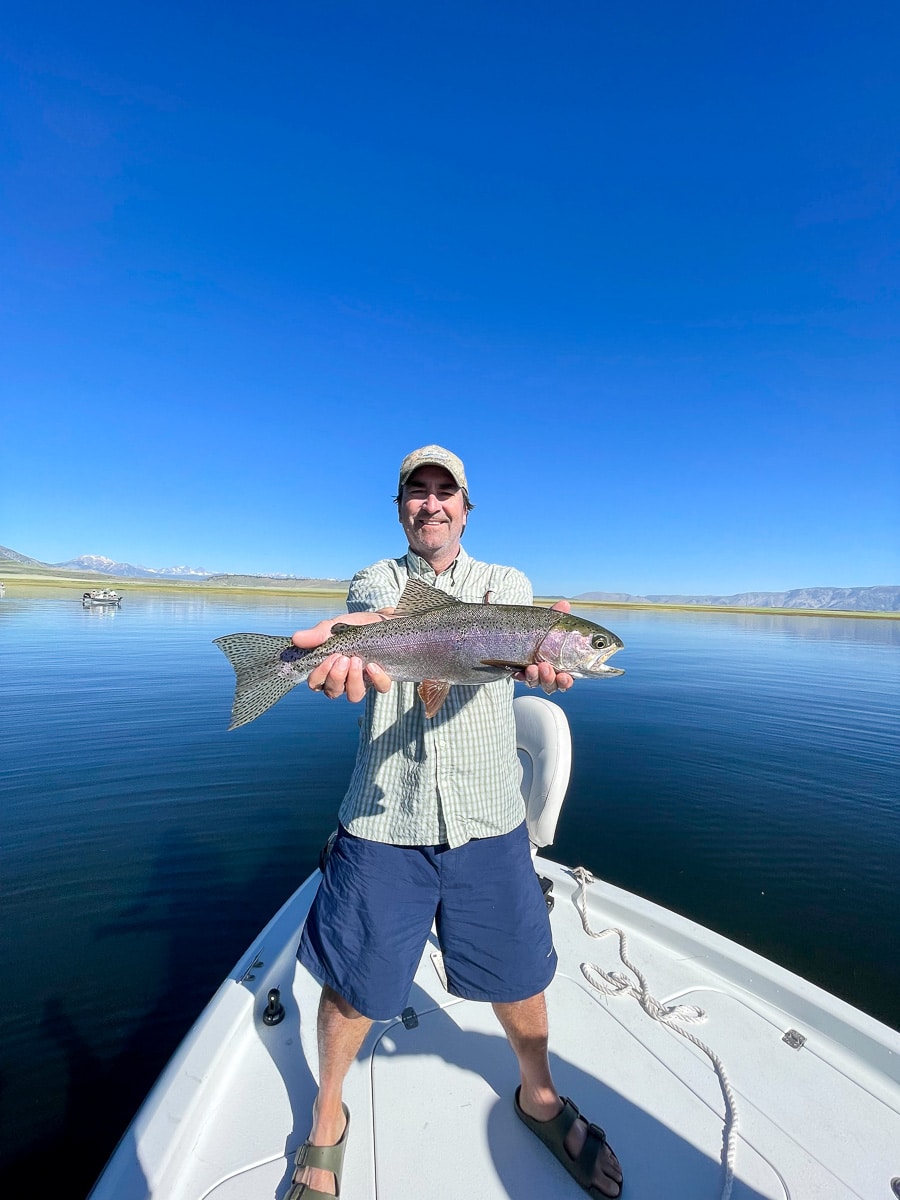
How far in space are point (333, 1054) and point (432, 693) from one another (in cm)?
240

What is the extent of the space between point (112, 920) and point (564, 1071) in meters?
6.92

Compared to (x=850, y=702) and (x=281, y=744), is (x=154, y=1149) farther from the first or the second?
(x=850, y=702)

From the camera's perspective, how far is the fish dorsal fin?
3895 millimetres

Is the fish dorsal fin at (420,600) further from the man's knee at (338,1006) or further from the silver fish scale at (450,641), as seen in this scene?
the man's knee at (338,1006)

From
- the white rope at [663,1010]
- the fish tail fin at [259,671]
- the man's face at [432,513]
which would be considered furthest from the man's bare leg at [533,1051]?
the man's face at [432,513]

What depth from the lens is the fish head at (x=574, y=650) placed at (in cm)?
415

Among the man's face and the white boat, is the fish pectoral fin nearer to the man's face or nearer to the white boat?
the man's face

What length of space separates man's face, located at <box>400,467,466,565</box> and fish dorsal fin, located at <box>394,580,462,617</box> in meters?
0.28

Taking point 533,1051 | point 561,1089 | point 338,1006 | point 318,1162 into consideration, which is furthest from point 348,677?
point 561,1089

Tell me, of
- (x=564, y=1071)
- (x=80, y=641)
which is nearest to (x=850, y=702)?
(x=564, y=1071)

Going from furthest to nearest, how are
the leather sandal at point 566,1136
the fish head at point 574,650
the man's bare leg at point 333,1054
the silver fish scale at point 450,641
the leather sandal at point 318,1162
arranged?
1. the fish head at point 574,650
2. the silver fish scale at point 450,641
3. the man's bare leg at point 333,1054
4. the leather sandal at point 566,1136
5. the leather sandal at point 318,1162

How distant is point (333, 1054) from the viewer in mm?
3275

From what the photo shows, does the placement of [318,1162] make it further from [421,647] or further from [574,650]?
[574,650]

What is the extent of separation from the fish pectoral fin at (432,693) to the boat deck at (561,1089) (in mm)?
2881
